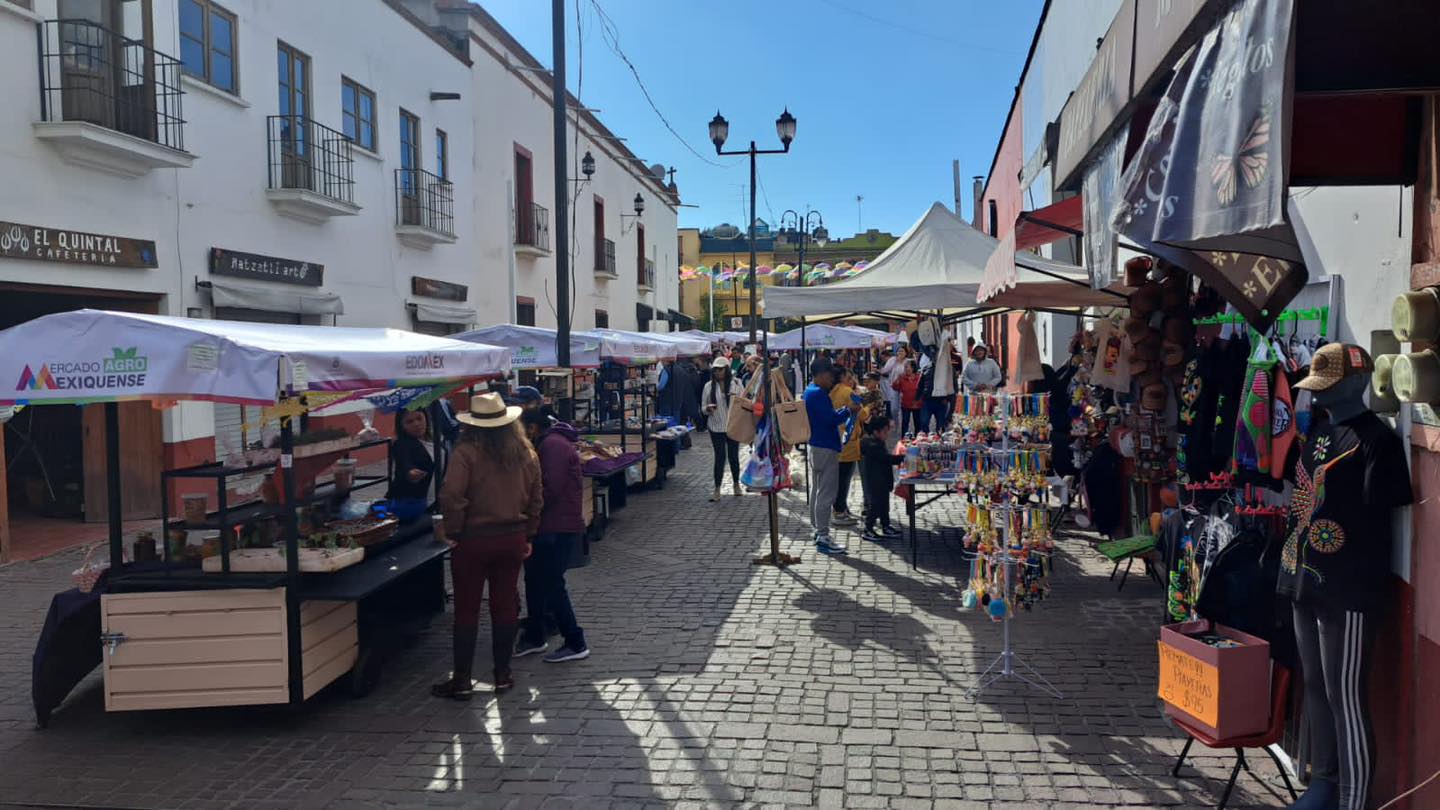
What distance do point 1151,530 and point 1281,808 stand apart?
2887 millimetres

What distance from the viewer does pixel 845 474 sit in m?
10.9

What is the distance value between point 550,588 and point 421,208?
501 inches

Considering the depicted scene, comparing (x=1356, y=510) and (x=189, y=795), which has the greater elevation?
(x=1356, y=510)

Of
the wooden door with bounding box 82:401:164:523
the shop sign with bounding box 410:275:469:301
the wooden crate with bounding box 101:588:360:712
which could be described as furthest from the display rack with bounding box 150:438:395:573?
the shop sign with bounding box 410:275:469:301

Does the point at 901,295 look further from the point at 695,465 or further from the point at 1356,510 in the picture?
the point at 695,465

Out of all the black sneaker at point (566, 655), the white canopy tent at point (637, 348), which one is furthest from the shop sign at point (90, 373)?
the white canopy tent at point (637, 348)

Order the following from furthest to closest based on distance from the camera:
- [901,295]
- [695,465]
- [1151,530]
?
1. [695,465]
2. [901,295]
3. [1151,530]

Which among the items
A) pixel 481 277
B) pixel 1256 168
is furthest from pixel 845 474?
pixel 481 277

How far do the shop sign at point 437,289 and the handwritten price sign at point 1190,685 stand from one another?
15.2 meters

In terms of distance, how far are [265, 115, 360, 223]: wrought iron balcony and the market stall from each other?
796 centimetres

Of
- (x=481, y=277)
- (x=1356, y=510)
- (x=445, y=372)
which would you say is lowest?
(x=1356, y=510)

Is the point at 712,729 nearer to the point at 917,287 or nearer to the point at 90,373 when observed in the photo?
the point at 90,373

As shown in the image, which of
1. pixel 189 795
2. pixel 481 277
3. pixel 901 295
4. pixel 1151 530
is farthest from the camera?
pixel 481 277

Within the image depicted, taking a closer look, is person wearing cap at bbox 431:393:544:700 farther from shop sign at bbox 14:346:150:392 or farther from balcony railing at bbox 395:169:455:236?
balcony railing at bbox 395:169:455:236
